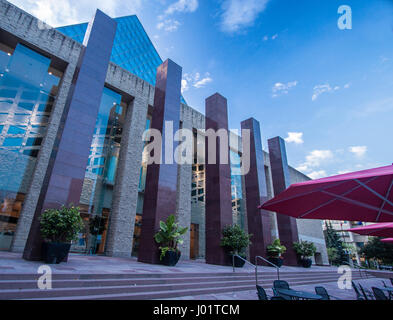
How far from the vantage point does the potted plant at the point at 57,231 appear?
708cm

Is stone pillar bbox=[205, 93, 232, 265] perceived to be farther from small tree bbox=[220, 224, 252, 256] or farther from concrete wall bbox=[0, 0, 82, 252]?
concrete wall bbox=[0, 0, 82, 252]

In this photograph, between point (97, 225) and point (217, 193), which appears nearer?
point (97, 225)

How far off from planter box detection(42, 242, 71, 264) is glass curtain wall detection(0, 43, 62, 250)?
515 centimetres

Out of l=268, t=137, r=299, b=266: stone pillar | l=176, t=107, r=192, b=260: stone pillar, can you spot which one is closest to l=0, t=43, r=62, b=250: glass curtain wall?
l=176, t=107, r=192, b=260: stone pillar

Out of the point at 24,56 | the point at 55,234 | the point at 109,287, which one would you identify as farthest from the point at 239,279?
the point at 24,56

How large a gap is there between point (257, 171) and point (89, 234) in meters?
13.2

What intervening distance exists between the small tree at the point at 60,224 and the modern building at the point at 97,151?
20.3 inches

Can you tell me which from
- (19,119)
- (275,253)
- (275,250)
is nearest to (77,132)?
(19,119)

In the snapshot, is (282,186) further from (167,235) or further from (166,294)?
(166,294)

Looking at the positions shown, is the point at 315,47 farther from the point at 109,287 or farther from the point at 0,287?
the point at 0,287

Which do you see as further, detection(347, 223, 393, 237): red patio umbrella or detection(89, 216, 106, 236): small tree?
detection(89, 216, 106, 236): small tree

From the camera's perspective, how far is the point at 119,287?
5.35 m

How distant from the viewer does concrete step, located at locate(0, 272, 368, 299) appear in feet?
14.0

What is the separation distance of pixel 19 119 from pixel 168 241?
10.2 meters
